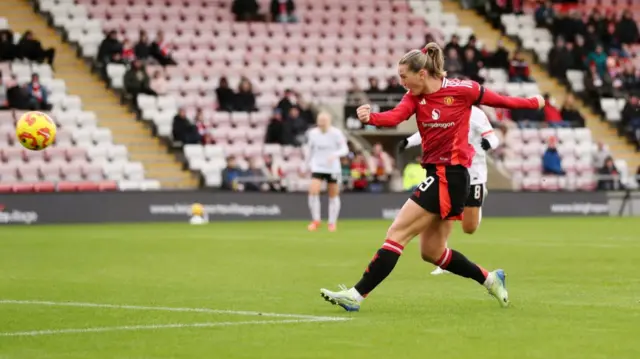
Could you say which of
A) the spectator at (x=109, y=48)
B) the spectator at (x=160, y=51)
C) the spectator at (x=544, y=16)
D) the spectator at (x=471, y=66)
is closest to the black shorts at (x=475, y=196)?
the spectator at (x=109, y=48)

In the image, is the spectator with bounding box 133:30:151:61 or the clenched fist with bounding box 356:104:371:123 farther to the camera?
the spectator with bounding box 133:30:151:61

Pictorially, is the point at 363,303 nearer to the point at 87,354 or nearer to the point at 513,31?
the point at 87,354

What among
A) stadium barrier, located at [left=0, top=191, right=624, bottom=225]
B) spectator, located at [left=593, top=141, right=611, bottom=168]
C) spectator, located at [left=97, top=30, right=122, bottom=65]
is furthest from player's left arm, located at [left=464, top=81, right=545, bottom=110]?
spectator, located at [left=593, top=141, right=611, bottom=168]

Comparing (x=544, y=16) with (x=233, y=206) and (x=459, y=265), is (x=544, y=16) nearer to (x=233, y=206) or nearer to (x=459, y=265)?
(x=233, y=206)

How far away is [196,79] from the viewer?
3488cm

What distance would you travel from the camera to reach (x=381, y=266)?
1033cm

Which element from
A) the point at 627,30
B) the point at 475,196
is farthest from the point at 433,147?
the point at 627,30

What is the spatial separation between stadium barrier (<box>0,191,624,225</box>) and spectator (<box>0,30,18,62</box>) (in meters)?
5.42

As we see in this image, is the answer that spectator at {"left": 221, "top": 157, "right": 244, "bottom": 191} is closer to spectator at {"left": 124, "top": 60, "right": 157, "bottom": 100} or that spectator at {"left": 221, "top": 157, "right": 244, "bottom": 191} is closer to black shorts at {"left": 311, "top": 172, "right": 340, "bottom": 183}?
spectator at {"left": 124, "top": 60, "right": 157, "bottom": 100}

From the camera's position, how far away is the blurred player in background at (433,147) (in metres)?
10.2

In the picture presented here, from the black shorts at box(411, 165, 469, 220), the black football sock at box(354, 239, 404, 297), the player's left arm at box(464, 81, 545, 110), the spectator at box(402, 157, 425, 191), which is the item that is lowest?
the spectator at box(402, 157, 425, 191)

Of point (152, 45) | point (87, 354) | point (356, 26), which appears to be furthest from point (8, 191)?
point (87, 354)

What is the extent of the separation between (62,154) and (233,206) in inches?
Result: 171

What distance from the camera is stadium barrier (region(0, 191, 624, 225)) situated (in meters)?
28.5
